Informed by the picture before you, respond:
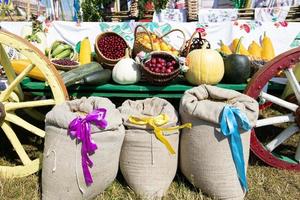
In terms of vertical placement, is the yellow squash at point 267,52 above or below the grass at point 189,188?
above

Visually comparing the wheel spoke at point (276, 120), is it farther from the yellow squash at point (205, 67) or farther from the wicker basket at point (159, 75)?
the wicker basket at point (159, 75)

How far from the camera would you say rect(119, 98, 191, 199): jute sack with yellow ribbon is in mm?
1766

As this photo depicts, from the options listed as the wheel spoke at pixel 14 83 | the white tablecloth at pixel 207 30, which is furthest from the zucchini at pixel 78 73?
the white tablecloth at pixel 207 30

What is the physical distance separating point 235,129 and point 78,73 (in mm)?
1125

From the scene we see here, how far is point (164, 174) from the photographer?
6.03 ft

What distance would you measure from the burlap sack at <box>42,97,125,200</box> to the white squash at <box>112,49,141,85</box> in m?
0.50

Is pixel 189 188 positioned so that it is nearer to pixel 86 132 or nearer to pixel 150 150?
pixel 150 150

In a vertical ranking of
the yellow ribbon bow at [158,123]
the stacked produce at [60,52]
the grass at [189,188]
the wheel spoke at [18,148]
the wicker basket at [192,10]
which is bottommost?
the grass at [189,188]

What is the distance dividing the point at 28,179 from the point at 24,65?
80 cm

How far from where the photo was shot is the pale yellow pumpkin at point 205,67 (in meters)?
2.15

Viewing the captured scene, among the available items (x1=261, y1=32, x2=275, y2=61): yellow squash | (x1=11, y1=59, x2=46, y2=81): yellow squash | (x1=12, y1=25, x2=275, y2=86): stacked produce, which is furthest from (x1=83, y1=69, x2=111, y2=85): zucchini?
(x1=261, y1=32, x2=275, y2=61): yellow squash

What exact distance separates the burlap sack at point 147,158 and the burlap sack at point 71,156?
3.5 inches

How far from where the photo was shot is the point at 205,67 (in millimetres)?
2141

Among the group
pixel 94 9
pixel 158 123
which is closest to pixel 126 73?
pixel 158 123
